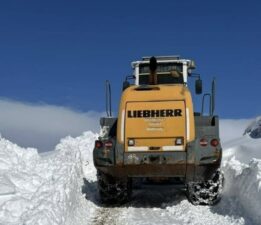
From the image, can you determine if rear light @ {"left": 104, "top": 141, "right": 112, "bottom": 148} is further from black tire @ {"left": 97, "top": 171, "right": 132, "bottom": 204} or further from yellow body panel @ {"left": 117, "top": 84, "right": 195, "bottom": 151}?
black tire @ {"left": 97, "top": 171, "right": 132, "bottom": 204}

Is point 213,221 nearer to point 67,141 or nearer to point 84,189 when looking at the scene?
point 84,189

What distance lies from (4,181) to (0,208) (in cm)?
109

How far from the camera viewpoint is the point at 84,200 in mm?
11398

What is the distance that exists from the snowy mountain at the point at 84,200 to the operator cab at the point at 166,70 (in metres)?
2.63

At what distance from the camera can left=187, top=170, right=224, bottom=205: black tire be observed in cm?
1101

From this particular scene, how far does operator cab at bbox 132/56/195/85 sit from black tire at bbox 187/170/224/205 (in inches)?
110

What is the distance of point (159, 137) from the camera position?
10695mm

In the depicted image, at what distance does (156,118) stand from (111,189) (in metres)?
1.95

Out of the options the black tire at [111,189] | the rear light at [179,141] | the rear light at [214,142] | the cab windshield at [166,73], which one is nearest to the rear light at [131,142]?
the rear light at [179,141]

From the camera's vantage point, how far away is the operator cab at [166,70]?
13148 millimetres

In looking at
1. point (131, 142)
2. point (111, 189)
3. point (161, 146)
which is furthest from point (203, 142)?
point (111, 189)

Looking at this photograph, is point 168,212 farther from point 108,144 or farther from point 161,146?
point 108,144

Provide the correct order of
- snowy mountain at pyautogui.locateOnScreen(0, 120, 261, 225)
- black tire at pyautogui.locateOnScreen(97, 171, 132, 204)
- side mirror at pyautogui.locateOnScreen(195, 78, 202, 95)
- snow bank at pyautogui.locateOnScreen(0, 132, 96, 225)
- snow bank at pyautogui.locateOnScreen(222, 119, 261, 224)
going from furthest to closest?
1. side mirror at pyautogui.locateOnScreen(195, 78, 202, 95)
2. black tire at pyautogui.locateOnScreen(97, 171, 132, 204)
3. snow bank at pyautogui.locateOnScreen(222, 119, 261, 224)
4. snowy mountain at pyautogui.locateOnScreen(0, 120, 261, 225)
5. snow bank at pyautogui.locateOnScreen(0, 132, 96, 225)

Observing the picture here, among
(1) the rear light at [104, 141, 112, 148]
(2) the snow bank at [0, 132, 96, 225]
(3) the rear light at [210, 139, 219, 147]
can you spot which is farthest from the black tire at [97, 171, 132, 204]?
(3) the rear light at [210, 139, 219, 147]
